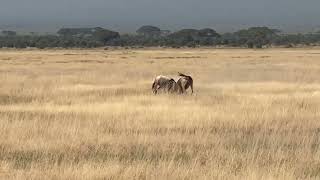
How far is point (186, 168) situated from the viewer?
835 cm

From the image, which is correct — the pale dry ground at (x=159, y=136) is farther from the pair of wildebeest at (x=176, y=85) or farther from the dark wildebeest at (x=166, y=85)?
the dark wildebeest at (x=166, y=85)

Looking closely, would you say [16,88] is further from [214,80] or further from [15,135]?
[15,135]

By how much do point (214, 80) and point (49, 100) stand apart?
41.9ft

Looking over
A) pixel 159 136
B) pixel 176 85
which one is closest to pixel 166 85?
pixel 176 85

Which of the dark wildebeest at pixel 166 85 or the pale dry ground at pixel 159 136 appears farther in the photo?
the dark wildebeest at pixel 166 85

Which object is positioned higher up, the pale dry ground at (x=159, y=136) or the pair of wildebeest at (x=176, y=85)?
the pale dry ground at (x=159, y=136)

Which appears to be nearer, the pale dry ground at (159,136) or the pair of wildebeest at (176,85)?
the pale dry ground at (159,136)

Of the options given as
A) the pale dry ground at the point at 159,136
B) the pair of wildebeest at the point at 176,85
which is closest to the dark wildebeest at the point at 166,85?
the pair of wildebeest at the point at 176,85

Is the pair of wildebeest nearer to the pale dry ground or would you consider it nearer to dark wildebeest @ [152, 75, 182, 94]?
dark wildebeest @ [152, 75, 182, 94]

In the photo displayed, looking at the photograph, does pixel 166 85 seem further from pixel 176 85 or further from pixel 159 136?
pixel 159 136

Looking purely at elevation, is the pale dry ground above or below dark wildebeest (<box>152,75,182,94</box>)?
above

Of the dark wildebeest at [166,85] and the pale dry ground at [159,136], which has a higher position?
the pale dry ground at [159,136]

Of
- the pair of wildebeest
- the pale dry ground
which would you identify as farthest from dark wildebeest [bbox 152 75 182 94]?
the pale dry ground

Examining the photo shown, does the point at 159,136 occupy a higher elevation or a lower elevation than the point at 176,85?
higher
